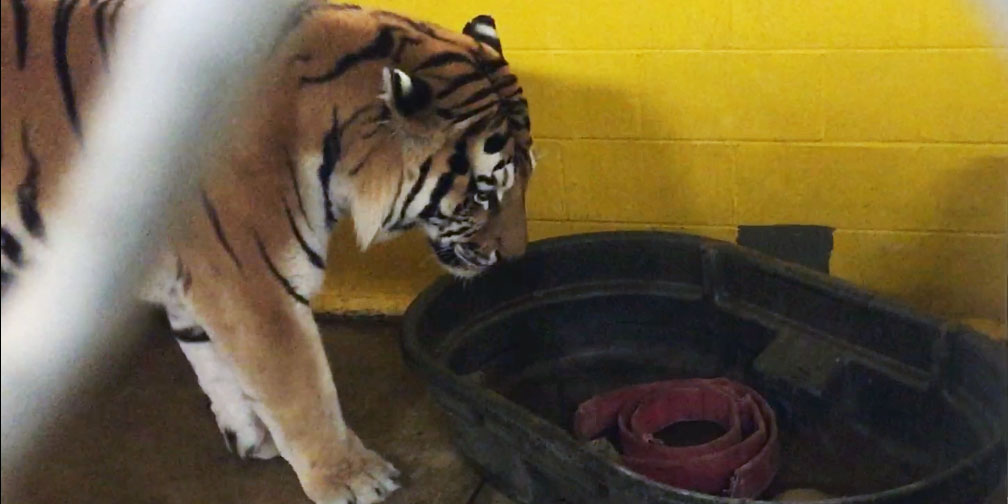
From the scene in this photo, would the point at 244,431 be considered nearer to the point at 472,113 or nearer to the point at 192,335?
the point at 192,335

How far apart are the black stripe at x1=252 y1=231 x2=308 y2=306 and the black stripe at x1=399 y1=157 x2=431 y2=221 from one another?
0.50 feet

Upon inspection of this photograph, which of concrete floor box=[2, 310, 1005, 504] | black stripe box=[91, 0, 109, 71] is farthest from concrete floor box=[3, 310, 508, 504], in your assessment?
black stripe box=[91, 0, 109, 71]

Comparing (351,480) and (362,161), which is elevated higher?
(362,161)

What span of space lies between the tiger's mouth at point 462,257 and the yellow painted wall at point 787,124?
37cm

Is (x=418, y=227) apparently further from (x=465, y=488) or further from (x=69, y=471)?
(x=69, y=471)

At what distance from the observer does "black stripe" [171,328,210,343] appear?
1.41m

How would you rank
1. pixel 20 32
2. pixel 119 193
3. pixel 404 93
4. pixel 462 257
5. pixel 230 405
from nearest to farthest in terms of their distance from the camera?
1. pixel 119 193
2. pixel 20 32
3. pixel 404 93
4. pixel 462 257
5. pixel 230 405

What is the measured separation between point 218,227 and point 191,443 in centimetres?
55

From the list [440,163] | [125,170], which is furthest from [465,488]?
[125,170]

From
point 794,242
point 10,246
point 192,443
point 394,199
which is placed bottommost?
point 192,443

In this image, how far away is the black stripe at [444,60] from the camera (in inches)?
47.9

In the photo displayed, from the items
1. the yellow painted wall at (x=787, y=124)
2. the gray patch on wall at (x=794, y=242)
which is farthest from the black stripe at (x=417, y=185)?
the gray patch on wall at (x=794, y=242)

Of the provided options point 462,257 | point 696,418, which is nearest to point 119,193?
point 462,257

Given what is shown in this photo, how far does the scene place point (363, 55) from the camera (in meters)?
1.21
